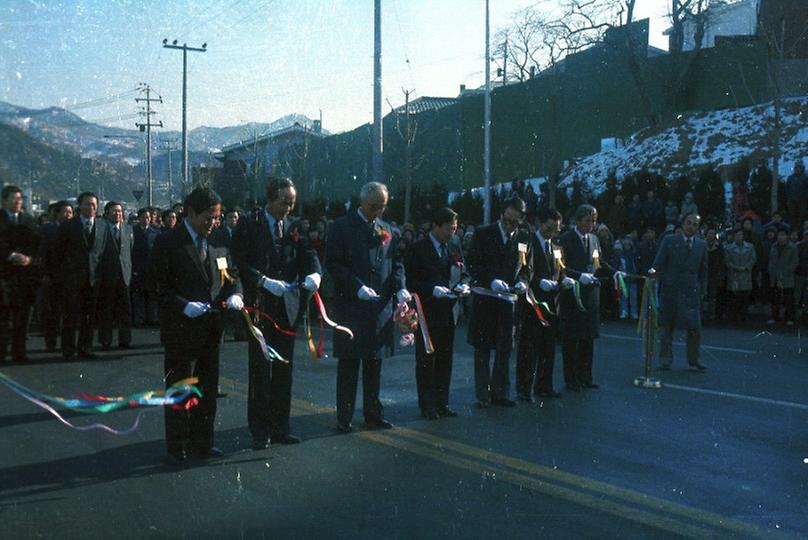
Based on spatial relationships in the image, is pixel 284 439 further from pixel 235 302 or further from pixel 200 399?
pixel 235 302

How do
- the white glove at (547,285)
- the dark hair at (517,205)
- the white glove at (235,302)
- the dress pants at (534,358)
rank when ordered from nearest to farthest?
the white glove at (235,302) < the dark hair at (517,205) < the dress pants at (534,358) < the white glove at (547,285)

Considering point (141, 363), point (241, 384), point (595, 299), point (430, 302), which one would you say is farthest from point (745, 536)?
point (141, 363)

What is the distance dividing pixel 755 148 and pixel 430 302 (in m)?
29.0

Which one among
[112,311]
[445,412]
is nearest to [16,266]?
[112,311]

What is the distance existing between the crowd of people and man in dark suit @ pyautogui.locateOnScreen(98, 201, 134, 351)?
0.02 meters

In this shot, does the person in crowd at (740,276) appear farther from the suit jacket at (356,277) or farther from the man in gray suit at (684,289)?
the suit jacket at (356,277)

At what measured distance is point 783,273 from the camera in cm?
1728

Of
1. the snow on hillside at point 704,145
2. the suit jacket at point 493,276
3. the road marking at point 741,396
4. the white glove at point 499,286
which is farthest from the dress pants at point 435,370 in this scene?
the snow on hillside at point 704,145

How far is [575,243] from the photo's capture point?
10016 mm

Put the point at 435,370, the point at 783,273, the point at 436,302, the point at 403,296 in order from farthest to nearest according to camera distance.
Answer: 1. the point at 783,273
2. the point at 436,302
3. the point at 435,370
4. the point at 403,296

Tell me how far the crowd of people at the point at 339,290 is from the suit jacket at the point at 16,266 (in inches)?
0.7

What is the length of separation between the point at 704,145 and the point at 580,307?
1163 inches

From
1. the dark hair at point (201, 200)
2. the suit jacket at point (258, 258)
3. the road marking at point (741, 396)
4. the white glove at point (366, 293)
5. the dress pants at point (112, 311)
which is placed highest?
the dark hair at point (201, 200)

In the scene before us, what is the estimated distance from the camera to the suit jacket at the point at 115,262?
1218 cm
